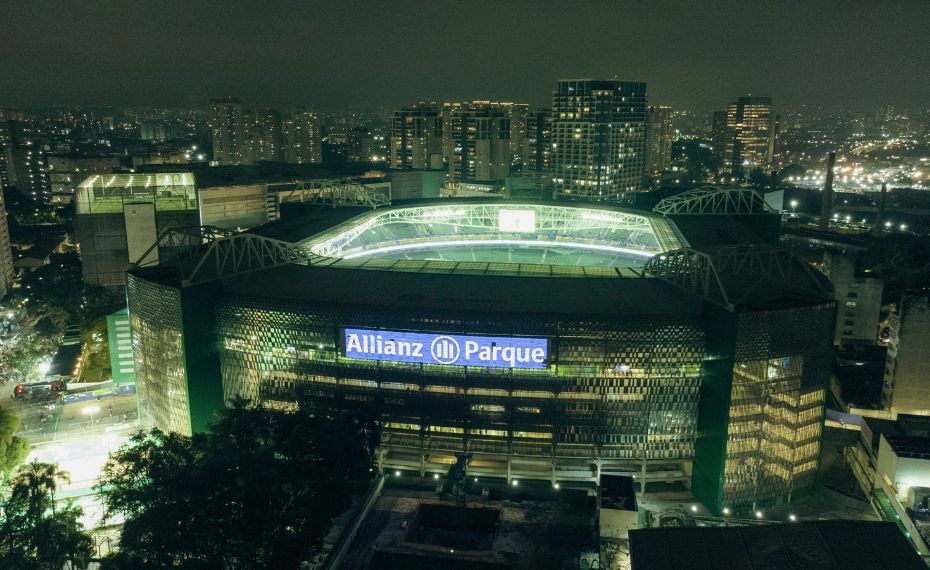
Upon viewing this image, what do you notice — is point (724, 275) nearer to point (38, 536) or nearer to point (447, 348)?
point (447, 348)

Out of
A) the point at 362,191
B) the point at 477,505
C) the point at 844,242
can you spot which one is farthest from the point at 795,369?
the point at 844,242

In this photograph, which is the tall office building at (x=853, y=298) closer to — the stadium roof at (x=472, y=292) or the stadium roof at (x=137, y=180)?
the stadium roof at (x=472, y=292)

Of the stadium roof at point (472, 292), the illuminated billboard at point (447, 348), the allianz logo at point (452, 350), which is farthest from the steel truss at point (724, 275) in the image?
the allianz logo at point (452, 350)

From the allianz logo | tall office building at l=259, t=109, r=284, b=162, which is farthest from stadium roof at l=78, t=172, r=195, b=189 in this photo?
tall office building at l=259, t=109, r=284, b=162

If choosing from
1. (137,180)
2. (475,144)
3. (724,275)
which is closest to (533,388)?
(724,275)

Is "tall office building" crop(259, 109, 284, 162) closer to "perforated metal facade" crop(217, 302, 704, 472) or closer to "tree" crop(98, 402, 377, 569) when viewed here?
"perforated metal facade" crop(217, 302, 704, 472)

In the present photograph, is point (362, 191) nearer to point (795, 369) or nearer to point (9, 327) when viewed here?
point (9, 327)
